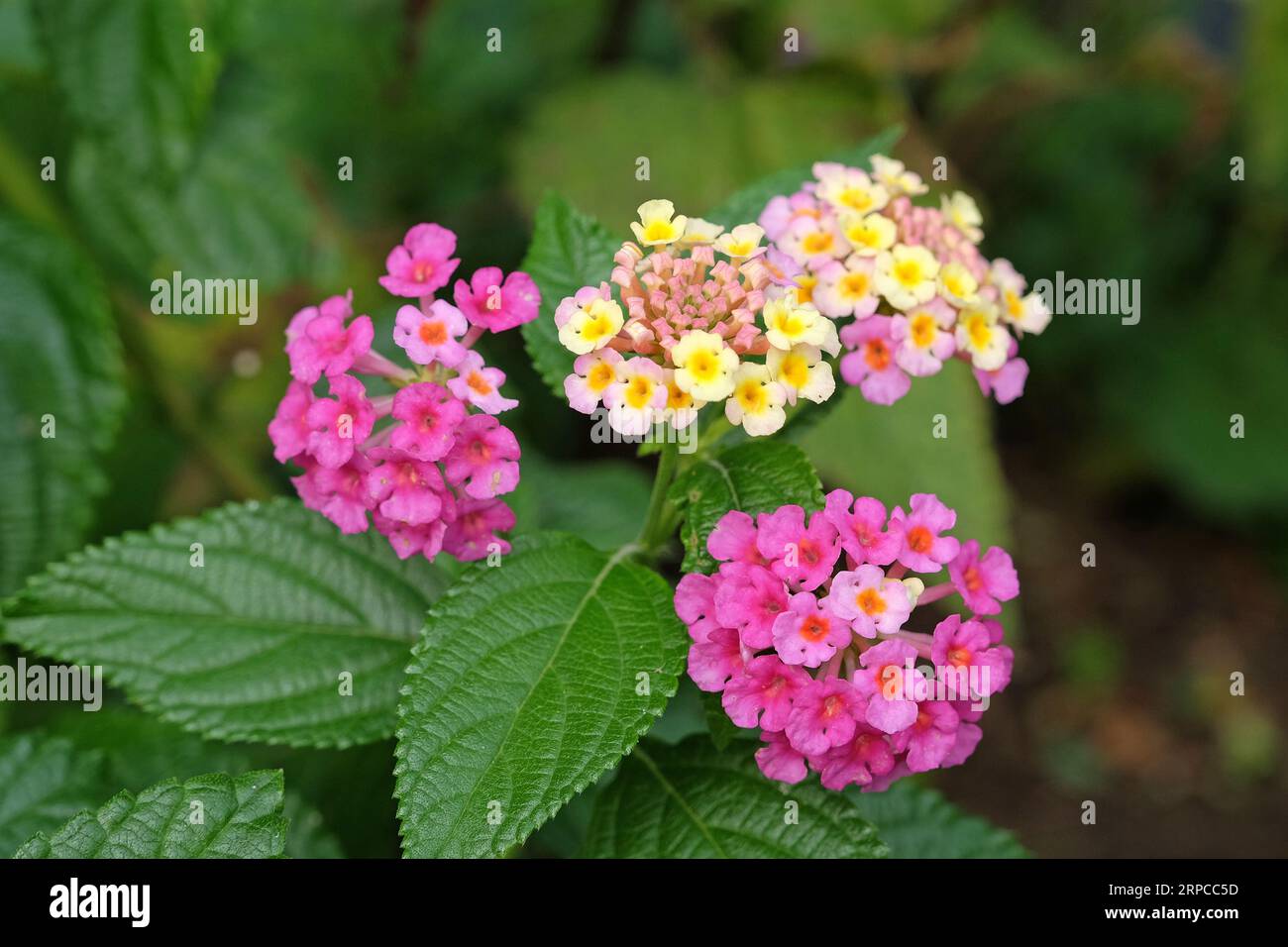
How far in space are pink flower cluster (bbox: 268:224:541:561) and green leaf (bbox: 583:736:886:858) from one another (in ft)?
0.92

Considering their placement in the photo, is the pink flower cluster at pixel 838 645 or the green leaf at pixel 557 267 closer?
the pink flower cluster at pixel 838 645

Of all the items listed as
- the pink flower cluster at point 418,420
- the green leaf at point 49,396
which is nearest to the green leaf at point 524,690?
the pink flower cluster at point 418,420

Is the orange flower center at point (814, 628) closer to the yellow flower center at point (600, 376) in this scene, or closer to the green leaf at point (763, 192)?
the yellow flower center at point (600, 376)

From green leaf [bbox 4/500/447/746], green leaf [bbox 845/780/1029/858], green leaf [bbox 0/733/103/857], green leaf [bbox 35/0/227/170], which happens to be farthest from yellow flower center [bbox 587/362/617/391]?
green leaf [bbox 35/0/227/170]

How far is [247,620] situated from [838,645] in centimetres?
60

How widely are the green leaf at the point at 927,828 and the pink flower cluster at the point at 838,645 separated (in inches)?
11.6

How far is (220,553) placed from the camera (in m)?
1.17

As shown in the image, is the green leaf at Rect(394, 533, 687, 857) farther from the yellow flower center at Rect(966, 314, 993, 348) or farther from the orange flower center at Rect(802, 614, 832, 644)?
the yellow flower center at Rect(966, 314, 993, 348)

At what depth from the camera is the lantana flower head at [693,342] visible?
37.3 inches

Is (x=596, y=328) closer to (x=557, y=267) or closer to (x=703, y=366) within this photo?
(x=703, y=366)

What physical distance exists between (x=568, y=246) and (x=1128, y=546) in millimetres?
2393

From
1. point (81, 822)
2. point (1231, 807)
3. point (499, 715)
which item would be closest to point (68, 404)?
point (81, 822)

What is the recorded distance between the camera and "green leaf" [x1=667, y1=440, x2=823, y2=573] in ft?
3.25

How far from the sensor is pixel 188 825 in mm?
979
